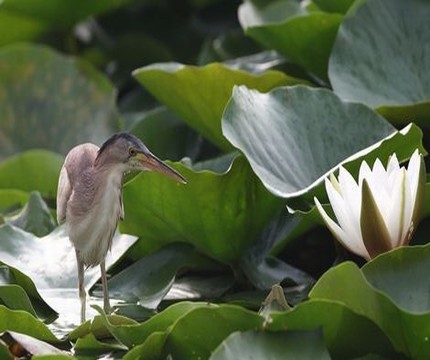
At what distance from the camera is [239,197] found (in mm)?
2518

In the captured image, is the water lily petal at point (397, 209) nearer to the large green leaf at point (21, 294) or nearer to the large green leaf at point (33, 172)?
the large green leaf at point (21, 294)

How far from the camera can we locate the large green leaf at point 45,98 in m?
3.67

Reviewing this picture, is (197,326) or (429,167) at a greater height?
(197,326)

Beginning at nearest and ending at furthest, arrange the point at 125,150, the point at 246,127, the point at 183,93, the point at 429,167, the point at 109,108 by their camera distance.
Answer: the point at 125,150 < the point at 246,127 < the point at 429,167 < the point at 183,93 < the point at 109,108

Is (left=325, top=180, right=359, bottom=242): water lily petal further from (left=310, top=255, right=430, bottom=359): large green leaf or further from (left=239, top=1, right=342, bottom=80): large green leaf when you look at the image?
(left=239, top=1, right=342, bottom=80): large green leaf

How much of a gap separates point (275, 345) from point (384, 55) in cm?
120

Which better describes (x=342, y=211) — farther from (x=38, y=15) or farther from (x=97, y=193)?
(x=38, y=15)

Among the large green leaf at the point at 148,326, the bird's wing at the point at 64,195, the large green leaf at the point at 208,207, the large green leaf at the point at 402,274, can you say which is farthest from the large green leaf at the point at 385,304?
the bird's wing at the point at 64,195

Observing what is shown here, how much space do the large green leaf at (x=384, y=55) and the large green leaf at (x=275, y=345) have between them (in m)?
0.97

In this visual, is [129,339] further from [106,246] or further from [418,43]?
[418,43]

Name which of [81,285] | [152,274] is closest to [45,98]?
[152,274]

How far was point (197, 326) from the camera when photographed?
2033 mm

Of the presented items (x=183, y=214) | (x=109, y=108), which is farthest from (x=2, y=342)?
(x=109, y=108)

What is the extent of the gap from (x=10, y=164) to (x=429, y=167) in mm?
1073
